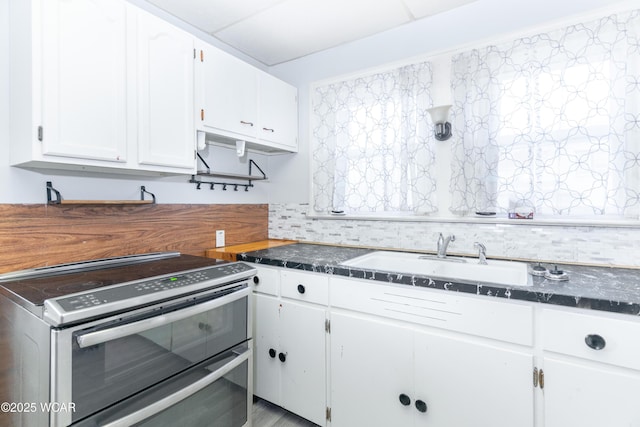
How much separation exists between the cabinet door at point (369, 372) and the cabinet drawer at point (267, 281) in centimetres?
40

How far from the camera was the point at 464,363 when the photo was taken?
132 centimetres

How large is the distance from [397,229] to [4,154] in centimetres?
207

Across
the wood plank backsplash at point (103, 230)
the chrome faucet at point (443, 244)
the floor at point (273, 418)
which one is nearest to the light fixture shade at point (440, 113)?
the chrome faucet at point (443, 244)

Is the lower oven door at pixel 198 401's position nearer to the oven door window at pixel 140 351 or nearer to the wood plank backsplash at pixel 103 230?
the oven door window at pixel 140 351

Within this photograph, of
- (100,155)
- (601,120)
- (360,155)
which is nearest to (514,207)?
(601,120)

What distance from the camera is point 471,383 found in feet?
4.29

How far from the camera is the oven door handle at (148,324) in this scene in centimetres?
99

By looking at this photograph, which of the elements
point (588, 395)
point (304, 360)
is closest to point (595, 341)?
point (588, 395)

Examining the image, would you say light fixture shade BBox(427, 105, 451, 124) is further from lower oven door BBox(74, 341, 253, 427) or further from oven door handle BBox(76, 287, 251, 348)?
lower oven door BBox(74, 341, 253, 427)

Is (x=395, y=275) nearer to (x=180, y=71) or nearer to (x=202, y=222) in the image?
(x=202, y=222)

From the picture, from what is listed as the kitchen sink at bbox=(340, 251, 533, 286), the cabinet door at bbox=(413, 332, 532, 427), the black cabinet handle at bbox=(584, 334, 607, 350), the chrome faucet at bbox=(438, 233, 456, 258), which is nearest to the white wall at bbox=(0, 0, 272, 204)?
the kitchen sink at bbox=(340, 251, 533, 286)

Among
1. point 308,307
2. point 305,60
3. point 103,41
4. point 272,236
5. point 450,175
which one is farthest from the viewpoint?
point 272,236

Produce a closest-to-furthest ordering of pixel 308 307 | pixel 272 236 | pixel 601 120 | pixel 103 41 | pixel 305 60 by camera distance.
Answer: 1. pixel 103 41
2. pixel 601 120
3. pixel 308 307
4. pixel 305 60
5. pixel 272 236

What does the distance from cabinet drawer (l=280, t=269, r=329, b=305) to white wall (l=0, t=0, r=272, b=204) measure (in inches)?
34.8
